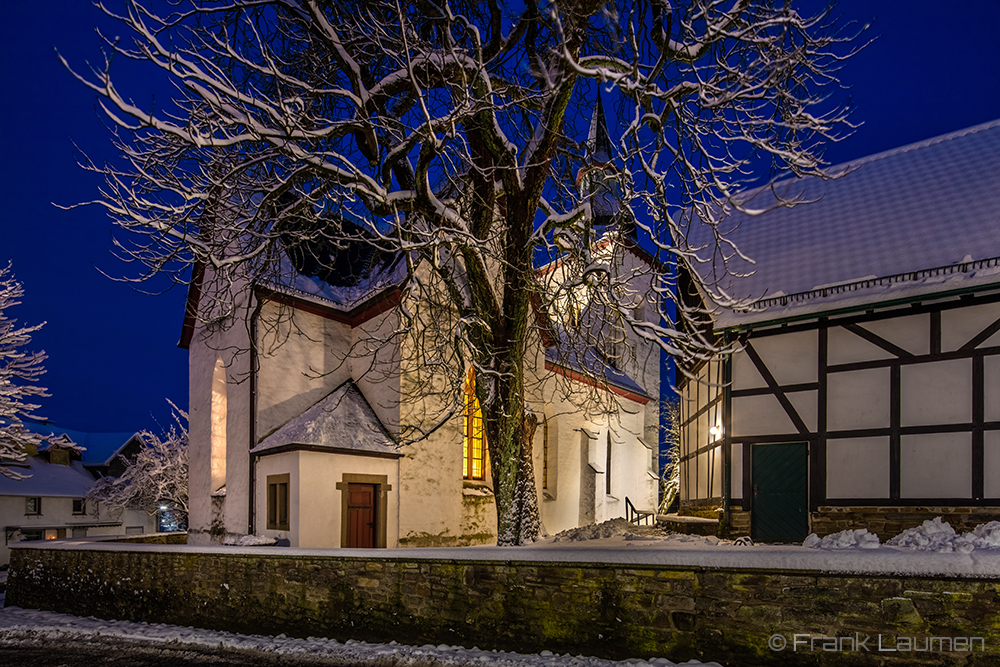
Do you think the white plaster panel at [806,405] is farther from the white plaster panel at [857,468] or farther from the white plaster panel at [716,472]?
the white plaster panel at [716,472]

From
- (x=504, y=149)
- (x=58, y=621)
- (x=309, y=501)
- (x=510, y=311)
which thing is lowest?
(x=58, y=621)

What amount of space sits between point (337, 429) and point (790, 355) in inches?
365

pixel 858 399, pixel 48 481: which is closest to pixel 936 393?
pixel 858 399

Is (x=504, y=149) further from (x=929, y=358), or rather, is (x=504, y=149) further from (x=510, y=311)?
(x=929, y=358)

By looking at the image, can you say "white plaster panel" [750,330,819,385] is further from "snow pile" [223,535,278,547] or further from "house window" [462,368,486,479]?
"snow pile" [223,535,278,547]

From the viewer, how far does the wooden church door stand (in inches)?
532

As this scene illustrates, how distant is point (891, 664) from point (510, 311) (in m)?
6.27

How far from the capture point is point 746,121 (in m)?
8.71

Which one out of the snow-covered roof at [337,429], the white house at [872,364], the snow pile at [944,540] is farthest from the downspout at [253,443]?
the snow pile at [944,540]

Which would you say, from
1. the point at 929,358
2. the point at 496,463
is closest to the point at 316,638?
the point at 496,463

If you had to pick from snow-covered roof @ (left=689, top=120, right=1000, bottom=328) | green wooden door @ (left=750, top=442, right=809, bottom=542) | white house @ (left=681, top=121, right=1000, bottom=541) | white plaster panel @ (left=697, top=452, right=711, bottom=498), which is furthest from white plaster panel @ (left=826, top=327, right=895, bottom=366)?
white plaster panel @ (left=697, top=452, right=711, bottom=498)

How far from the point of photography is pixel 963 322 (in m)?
9.53

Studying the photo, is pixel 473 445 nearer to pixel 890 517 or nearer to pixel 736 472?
pixel 736 472

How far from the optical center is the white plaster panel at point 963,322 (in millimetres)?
9344
